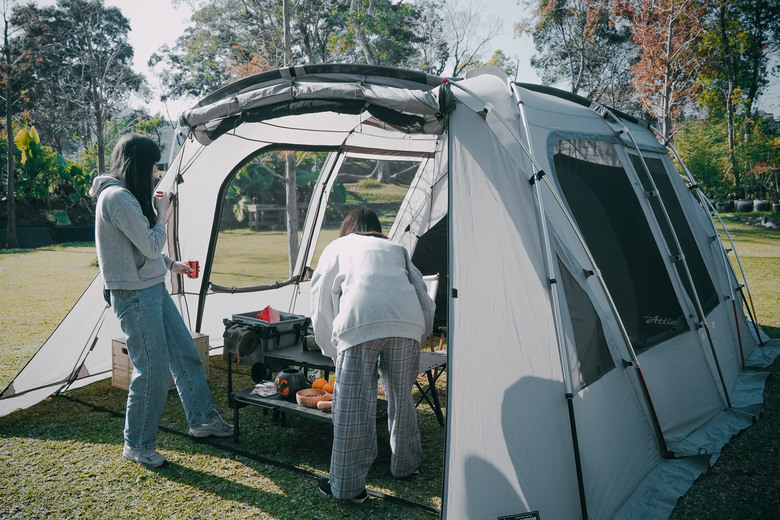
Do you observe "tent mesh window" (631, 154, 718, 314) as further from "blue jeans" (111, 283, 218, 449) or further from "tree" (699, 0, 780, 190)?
"tree" (699, 0, 780, 190)

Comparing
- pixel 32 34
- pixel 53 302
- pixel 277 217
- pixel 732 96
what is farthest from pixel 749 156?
pixel 32 34

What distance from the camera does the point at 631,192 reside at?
4008 mm

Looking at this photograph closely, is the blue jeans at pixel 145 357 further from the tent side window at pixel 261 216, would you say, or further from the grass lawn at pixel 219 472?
the tent side window at pixel 261 216

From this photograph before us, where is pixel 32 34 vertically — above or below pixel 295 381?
above

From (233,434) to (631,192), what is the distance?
10.5 ft

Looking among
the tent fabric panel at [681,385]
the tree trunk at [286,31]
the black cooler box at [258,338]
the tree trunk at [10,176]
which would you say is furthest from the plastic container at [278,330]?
the tree trunk at [10,176]

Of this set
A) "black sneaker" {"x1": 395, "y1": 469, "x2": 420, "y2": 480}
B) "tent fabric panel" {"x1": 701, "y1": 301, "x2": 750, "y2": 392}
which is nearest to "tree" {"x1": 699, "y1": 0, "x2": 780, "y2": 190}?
"tent fabric panel" {"x1": 701, "y1": 301, "x2": 750, "y2": 392}

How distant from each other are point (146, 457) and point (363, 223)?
187 cm

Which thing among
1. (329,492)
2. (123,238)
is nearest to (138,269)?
(123,238)

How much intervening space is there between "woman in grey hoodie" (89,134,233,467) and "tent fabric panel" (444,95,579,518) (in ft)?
5.68

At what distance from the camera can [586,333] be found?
3002 millimetres

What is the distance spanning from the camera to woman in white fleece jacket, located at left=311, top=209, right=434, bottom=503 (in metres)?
2.83

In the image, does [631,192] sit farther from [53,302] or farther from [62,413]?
[53,302]

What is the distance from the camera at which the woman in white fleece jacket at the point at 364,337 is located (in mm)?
2834
